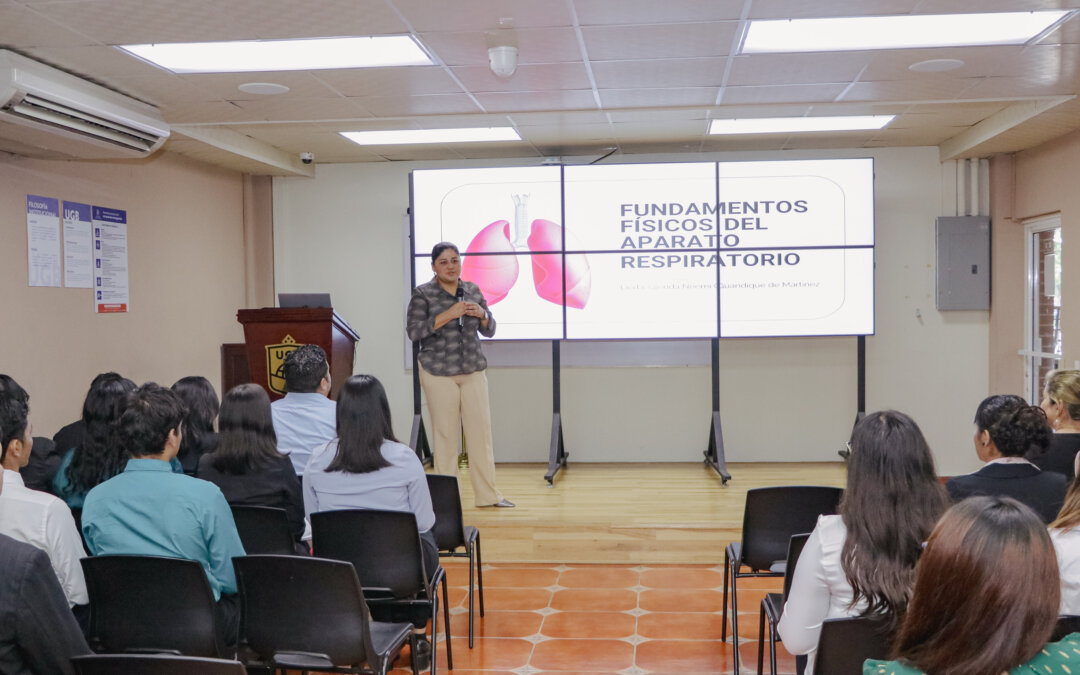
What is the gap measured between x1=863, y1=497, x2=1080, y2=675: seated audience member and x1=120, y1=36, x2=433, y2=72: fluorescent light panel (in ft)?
10.3

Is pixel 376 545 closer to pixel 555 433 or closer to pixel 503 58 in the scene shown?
pixel 503 58

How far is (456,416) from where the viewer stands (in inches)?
203

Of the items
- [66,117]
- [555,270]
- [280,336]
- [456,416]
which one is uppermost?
[66,117]

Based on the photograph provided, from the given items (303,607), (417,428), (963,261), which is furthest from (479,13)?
(963,261)

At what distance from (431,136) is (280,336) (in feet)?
5.98

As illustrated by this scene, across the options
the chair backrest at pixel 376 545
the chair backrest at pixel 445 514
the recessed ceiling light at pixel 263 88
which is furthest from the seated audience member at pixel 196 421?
the recessed ceiling light at pixel 263 88

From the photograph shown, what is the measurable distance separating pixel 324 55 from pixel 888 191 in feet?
15.0

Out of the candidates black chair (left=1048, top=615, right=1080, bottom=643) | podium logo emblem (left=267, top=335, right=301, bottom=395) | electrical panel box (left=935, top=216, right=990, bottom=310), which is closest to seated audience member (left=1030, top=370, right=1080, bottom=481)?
black chair (left=1048, top=615, right=1080, bottom=643)

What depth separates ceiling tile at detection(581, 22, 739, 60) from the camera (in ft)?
11.7

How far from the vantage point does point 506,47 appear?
12.3 feet

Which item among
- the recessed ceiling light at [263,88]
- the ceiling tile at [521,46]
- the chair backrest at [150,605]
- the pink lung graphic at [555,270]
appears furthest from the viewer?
the pink lung graphic at [555,270]

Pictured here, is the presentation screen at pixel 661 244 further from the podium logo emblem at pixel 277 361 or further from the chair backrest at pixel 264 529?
the chair backrest at pixel 264 529

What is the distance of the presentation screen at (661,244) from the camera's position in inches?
241

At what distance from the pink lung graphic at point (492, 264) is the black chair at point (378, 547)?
3.55 metres
